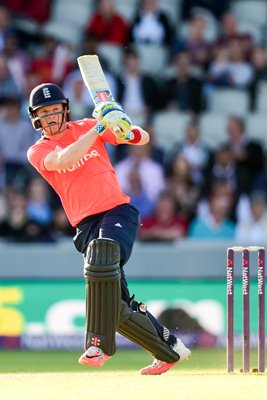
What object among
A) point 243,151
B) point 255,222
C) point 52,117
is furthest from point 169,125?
point 52,117

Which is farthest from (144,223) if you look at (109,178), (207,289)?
(109,178)

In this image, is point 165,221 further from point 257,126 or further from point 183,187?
point 257,126

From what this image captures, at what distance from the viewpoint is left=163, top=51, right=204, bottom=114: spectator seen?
14.2 m

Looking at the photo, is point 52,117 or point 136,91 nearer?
point 52,117

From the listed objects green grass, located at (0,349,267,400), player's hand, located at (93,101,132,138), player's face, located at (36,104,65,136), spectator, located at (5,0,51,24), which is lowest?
green grass, located at (0,349,267,400)

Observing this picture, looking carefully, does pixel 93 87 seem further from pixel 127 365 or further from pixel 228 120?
pixel 228 120

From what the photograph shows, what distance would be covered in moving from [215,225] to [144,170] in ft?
3.36

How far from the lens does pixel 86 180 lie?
24.9 ft

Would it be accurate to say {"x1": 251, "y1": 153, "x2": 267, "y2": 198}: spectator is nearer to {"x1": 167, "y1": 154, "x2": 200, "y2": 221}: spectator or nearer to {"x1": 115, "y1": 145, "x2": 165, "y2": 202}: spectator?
{"x1": 167, "y1": 154, "x2": 200, "y2": 221}: spectator

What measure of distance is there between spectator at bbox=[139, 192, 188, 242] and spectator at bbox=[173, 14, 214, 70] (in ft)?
8.54

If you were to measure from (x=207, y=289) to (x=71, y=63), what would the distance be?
3765mm

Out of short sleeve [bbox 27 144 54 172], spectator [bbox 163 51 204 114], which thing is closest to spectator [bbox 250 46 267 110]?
spectator [bbox 163 51 204 114]

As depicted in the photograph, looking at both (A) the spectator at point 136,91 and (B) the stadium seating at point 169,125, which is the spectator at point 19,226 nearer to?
(A) the spectator at point 136,91

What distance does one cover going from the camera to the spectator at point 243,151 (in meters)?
13.5
